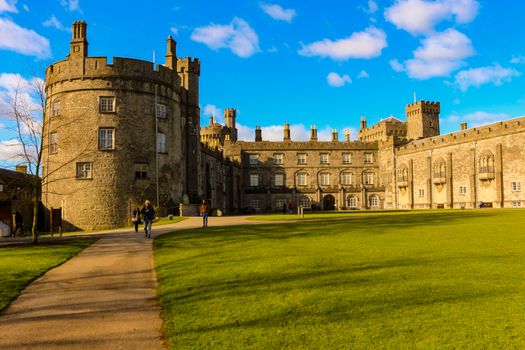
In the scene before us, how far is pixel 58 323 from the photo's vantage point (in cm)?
676

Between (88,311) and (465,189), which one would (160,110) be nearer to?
(88,311)

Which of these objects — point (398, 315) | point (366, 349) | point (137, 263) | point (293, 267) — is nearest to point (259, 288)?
point (293, 267)

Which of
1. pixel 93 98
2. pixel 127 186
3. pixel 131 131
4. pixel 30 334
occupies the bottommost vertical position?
pixel 30 334

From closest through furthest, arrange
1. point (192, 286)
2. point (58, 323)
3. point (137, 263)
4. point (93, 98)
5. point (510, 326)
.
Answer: point (510, 326) < point (58, 323) < point (192, 286) < point (137, 263) < point (93, 98)

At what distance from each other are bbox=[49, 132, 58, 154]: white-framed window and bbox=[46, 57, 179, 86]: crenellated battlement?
4.26 m

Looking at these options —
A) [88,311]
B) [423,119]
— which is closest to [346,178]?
[423,119]

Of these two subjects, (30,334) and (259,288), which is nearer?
(30,334)

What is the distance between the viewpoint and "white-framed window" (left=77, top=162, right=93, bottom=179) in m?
34.0

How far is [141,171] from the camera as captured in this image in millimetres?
35188

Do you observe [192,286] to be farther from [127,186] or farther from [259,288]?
[127,186]

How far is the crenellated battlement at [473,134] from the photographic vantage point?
158 feet

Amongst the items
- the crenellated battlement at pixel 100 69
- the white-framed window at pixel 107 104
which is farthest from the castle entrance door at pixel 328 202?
the white-framed window at pixel 107 104

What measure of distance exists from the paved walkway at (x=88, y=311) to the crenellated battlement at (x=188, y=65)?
110 ft

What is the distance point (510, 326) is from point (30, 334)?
653 cm
